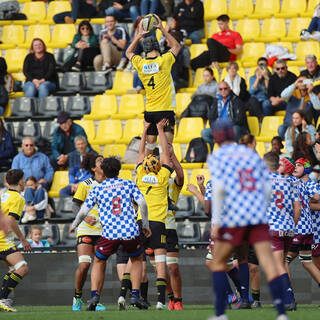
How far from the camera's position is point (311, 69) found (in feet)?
58.4

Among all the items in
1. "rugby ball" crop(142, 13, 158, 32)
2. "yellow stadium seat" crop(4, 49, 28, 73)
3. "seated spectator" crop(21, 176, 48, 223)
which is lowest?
"seated spectator" crop(21, 176, 48, 223)

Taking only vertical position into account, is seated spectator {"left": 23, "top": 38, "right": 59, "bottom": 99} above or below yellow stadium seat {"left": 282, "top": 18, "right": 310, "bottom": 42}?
below

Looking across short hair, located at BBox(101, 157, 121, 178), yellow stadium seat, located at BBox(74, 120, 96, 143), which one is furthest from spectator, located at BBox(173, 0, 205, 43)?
short hair, located at BBox(101, 157, 121, 178)

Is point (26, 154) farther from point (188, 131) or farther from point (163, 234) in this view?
point (163, 234)

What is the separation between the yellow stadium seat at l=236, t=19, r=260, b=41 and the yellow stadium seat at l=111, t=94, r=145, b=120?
9.38 feet

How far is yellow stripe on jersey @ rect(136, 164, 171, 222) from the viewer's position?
11.8 m

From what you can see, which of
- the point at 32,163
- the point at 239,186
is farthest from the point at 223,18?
the point at 239,186

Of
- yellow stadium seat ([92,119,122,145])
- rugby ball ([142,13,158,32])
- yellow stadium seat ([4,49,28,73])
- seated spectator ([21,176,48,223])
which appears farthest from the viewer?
yellow stadium seat ([4,49,28,73])

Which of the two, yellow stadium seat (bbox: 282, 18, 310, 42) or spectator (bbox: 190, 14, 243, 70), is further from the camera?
yellow stadium seat (bbox: 282, 18, 310, 42)

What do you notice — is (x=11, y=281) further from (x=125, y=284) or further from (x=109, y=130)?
(x=109, y=130)

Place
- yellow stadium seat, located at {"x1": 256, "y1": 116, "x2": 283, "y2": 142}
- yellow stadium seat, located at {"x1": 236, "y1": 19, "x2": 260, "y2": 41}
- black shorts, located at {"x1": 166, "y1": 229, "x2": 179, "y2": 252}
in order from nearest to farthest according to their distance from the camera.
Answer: black shorts, located at {"x1": 166, "y1": 229, "x2": 179, "y2": 252}, yellow stadium seat, located at {"x1": 256, "y1": 116, "x2": 283, "y2": 142}, yellow stadium seat, located at {"x1": 236, "y1": 19, "x2": 260, "y2": 41}

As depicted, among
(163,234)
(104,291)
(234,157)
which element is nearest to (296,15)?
(104,291)

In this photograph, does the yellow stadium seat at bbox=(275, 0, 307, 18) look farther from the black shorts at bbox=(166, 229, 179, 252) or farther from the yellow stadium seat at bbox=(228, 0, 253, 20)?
the black shorts at bbox=(166, 229, 179, 252)

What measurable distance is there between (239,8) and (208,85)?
3187 millimetres
